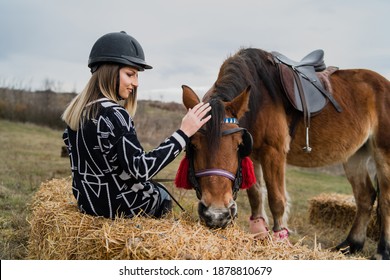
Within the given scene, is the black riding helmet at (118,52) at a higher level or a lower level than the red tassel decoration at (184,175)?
higher

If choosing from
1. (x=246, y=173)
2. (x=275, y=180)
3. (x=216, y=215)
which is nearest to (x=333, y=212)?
(x=275, y=180)

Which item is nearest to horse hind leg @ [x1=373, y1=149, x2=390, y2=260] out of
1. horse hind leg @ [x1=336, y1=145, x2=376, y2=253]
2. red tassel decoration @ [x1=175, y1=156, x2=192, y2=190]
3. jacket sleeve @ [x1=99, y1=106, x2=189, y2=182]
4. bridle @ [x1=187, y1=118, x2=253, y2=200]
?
horse hind leg @ [x1=336, y1=145, x2=376, y2=253]

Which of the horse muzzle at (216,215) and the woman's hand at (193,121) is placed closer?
the horse muzzle at (216,215)

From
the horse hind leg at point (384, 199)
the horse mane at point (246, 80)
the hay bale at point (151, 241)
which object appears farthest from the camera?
the horse hind leg at point (384, 199)

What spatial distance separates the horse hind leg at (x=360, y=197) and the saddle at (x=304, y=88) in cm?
139

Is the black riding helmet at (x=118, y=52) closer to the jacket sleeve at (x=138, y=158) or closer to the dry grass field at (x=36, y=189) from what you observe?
the jacket sleeve at (x=138, y=158)

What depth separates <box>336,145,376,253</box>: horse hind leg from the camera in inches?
231

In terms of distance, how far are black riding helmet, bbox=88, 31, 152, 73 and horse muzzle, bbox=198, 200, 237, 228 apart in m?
1.17

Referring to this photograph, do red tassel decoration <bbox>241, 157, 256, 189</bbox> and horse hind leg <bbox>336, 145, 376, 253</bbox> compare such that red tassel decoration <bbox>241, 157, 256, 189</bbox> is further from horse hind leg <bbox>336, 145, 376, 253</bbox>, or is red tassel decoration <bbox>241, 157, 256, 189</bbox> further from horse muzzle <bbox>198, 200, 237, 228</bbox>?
horse hind leg <bbox>336, 145, 376, 253</bbox>

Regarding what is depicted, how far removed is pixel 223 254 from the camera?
8.32 feet

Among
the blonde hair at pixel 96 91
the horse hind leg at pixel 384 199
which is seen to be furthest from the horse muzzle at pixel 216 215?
the horse hind leg at pixel 384 199

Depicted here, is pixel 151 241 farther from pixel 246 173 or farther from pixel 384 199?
pixel 384 199

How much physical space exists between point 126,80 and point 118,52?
22 cm

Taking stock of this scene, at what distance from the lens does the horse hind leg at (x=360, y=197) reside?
5875 mm
